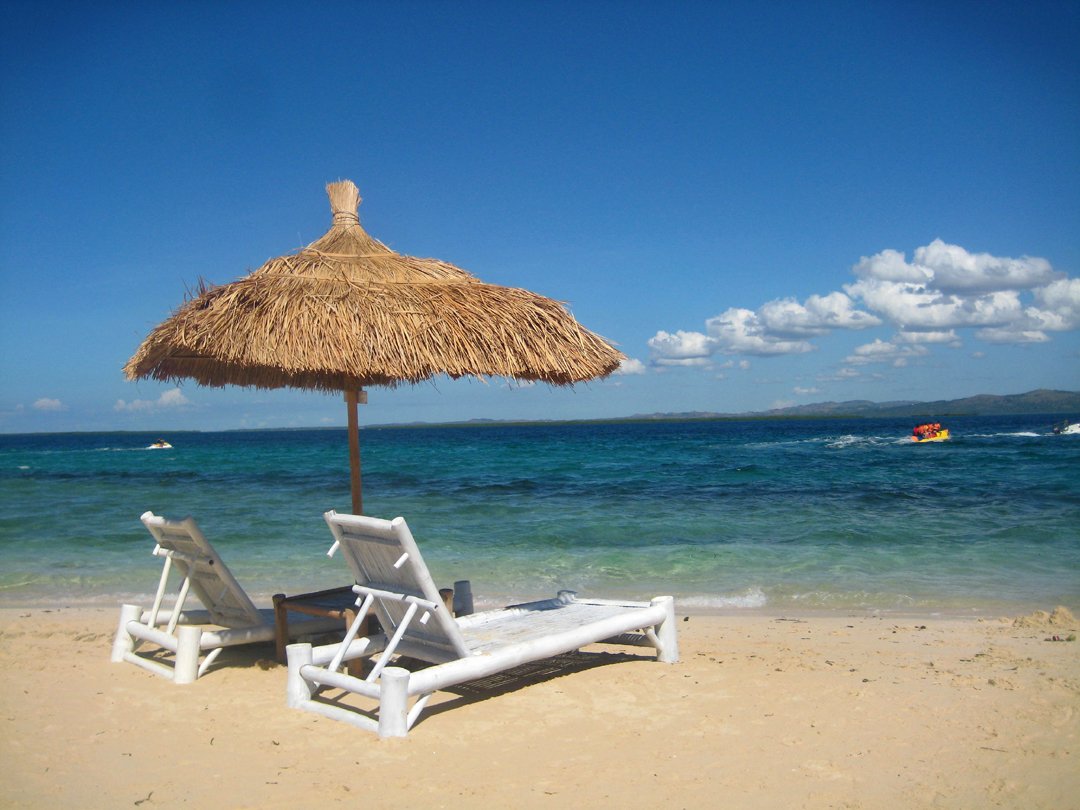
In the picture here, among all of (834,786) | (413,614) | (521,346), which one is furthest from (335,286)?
(834,786)

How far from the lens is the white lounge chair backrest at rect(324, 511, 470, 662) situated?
3537 mm

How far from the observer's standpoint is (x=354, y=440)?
483 centimetres

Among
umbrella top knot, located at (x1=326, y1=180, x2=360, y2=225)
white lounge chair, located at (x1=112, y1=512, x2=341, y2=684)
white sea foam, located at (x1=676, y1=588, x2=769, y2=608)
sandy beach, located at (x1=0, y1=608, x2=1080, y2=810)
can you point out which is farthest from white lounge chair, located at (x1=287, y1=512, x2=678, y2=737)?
white sea foam, located at (x1=676, y1=588, x2=769, y2=608)

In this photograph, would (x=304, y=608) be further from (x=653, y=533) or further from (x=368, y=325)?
(x=653, y=533)

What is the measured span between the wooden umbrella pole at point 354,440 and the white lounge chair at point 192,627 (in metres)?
0.69

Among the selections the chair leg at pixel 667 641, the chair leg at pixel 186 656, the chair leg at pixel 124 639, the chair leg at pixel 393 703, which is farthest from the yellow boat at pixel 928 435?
the chair leg at pixel 393 703

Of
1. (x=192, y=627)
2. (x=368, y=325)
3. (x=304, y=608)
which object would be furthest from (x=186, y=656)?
(x=368, y=325)

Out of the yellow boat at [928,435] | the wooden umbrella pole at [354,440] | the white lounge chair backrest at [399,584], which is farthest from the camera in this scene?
the yellow boat at [928,435]

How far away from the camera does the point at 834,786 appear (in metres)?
3.02

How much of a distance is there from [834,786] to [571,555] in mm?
6943

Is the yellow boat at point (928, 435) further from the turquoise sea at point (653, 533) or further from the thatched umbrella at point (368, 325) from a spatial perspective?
the thatched umbrella at point (368, 325)

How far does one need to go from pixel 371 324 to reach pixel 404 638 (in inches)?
62.8

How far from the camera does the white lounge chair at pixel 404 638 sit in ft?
11.4

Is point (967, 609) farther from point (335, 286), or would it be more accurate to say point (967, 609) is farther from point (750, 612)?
point (335, 286)
